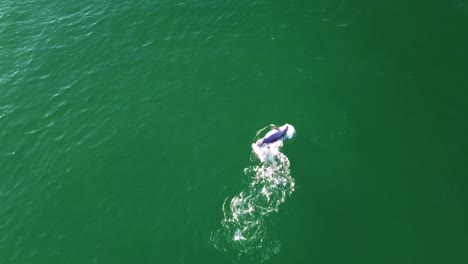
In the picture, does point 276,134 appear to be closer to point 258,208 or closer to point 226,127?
point 226,127

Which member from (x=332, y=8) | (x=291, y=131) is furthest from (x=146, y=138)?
(x=332, y=8)

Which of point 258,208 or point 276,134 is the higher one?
point 276,134

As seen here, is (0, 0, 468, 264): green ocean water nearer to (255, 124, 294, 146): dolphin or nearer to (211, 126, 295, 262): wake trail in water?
(211, 126, 295, 262): wake trail in water

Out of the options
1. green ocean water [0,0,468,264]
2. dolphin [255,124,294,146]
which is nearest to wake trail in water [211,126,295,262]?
green ocean water [0,0,468,264]

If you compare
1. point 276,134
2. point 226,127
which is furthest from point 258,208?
point 226,127

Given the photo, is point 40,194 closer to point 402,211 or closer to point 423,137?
point 402,211
